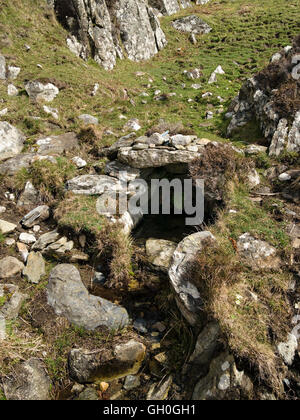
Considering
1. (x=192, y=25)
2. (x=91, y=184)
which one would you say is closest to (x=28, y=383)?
(x=91, y=184)

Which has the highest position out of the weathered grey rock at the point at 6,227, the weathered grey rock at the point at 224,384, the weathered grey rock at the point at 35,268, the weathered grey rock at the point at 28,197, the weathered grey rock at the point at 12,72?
the weathered grey rock at the point at 12,72

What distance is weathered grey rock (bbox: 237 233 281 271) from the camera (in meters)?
5.78

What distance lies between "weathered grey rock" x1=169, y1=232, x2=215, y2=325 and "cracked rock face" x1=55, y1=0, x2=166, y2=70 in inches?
779

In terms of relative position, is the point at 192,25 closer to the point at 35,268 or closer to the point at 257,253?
the point at 257,253

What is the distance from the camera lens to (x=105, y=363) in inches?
206

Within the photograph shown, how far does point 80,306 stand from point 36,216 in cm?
402

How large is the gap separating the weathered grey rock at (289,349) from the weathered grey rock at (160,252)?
330cm

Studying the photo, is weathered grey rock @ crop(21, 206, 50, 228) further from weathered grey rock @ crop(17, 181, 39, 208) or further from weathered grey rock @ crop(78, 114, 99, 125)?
weathered grey rock @ crop(78, 114, 99, 125)

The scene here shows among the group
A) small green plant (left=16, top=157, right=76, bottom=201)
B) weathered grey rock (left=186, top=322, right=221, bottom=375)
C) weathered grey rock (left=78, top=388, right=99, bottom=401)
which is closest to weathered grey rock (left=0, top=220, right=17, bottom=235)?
small green plant (left=16, top=157, right=76, bottom=201)

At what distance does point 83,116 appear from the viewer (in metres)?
13.0

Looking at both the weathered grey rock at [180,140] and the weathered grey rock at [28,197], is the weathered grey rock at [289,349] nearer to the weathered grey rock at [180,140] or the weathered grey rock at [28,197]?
Result: the weathered grey rock at [180,140]

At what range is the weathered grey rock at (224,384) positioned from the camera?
13.2 feet

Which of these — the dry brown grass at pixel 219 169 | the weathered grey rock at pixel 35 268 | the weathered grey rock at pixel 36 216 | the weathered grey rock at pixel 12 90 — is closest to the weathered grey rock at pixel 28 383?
the weathered grey rock at pixel 35 268
